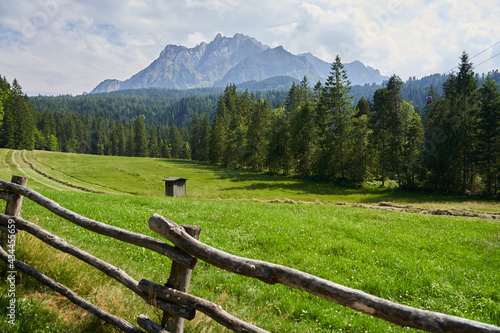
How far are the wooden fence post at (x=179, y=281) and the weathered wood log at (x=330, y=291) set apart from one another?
193 mm

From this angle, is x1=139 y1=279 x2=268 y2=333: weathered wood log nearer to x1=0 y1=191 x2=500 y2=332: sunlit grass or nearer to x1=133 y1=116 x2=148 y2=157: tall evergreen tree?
x1=0 y1=191 x2=500 y2=332: sunlit grass

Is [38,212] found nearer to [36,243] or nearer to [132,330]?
[36,243]

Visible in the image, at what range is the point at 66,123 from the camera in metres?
154

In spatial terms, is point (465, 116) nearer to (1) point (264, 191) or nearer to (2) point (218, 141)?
(1) point (264, 191)

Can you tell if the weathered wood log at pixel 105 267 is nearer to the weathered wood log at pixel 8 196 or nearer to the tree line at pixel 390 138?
the weathered wood log at pixel 8 196

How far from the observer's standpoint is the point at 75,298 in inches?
188

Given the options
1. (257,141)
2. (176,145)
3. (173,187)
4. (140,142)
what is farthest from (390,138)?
(140,142)

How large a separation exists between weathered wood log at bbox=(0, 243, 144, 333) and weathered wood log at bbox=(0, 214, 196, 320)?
0.45 metres

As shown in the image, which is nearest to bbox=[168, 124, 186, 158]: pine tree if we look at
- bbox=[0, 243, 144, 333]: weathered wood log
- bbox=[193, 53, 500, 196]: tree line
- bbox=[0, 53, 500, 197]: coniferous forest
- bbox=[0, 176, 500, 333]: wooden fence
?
bbox=[0, 53, 500, 197]: coniferous forest

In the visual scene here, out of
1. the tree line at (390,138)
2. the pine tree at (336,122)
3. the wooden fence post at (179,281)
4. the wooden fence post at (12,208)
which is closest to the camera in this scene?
the wooden fence post at (179,281)

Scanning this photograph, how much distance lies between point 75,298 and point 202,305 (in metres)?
2.72

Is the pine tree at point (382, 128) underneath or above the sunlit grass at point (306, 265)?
above

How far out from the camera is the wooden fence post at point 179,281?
4.02m

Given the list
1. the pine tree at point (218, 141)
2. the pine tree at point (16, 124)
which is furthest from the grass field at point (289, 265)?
the pine tree at point (16, 124)
